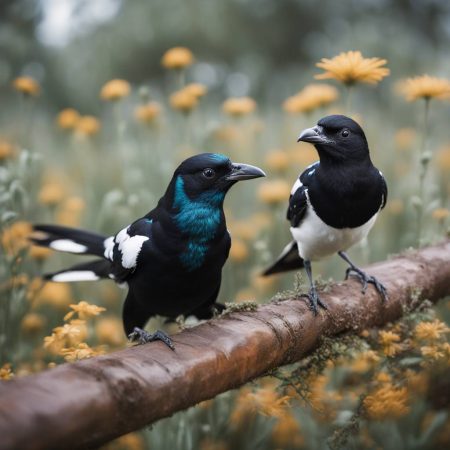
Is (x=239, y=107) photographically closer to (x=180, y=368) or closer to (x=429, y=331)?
(x=429, y=331)

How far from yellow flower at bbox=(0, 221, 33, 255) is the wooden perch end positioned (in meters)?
1.23

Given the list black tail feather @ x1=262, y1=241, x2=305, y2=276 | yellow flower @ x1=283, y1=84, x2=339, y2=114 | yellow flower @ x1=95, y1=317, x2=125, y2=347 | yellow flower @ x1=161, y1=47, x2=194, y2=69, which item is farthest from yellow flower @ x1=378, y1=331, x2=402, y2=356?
yellow flower @ x1=161, y1=47, x2=194, y2=69

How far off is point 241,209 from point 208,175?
2.69 m

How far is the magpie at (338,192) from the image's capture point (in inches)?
103

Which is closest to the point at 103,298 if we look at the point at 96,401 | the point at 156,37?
the point at 96,401

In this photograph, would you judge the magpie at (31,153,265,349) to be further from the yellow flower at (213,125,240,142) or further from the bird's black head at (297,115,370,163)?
the yellow flower at (213,125,240,142)

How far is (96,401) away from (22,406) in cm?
18

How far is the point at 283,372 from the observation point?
2461 mm

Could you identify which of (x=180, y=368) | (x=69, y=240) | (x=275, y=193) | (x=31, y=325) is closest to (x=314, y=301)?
(x=180, y=368)

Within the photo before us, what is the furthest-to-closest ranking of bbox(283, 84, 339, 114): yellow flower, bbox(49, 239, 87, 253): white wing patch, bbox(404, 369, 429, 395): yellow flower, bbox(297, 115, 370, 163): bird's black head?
bbox(283, 84, 339, 114): yellow flower, bbox(49, 239, 87, 253): white wing patch, bbox(404, 369, 429, 395): yellow flower, bbox(297, 115, 370, 163): bird's black head

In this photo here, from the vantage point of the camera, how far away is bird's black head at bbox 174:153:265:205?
2.38 m

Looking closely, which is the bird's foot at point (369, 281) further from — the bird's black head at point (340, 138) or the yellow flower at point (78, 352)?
the yellow flower at point (78, 352)

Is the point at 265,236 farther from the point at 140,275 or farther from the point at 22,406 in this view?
the point at 22,406

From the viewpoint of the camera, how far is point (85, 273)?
2.95 meters
